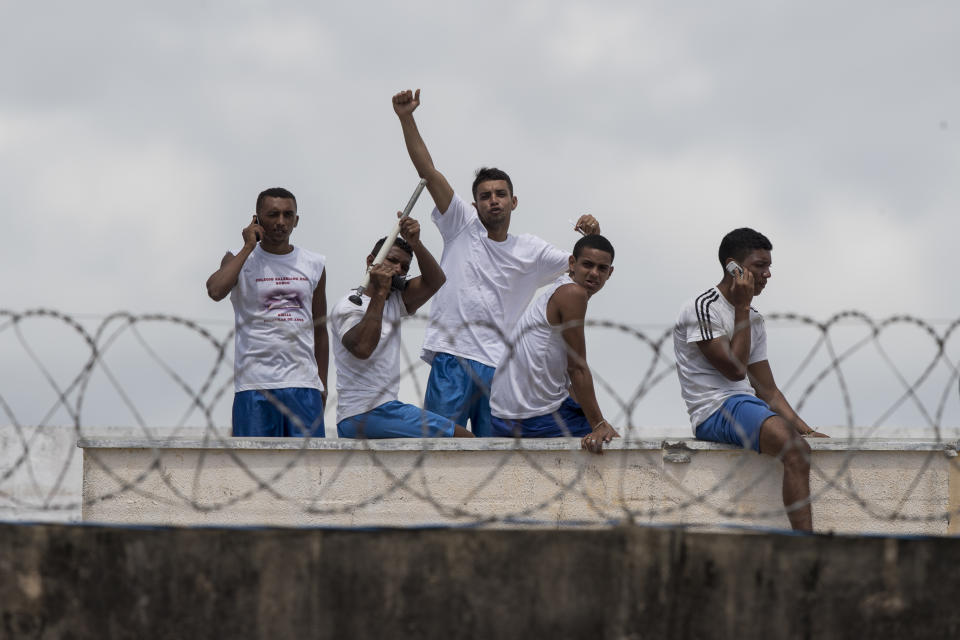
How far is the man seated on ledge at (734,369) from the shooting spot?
6160 mm

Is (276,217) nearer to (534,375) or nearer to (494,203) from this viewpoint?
(494,203)

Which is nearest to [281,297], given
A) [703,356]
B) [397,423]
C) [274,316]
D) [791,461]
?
[274,316]

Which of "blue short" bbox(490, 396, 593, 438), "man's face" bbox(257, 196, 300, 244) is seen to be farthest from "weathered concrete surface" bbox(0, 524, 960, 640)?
"man's face" bbox(257, 196, 300, 244)

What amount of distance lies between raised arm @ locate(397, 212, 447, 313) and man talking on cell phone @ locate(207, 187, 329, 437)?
55 centimetres

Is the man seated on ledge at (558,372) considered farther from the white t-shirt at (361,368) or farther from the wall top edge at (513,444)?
the white t-shirt at (361,368)

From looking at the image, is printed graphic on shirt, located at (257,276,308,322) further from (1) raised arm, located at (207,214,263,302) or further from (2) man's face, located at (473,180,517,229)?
(2) man's face, located at (473,180,517,229)

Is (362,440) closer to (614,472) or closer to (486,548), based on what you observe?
(614,472)

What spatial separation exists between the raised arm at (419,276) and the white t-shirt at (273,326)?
60 cm

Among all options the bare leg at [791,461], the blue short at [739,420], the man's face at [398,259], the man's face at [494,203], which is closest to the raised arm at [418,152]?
the man's face at [494,203]

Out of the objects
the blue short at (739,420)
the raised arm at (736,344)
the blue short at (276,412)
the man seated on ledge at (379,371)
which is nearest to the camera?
the raised arm at (736,344)

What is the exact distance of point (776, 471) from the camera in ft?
21.6

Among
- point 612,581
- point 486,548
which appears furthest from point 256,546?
point 612,581

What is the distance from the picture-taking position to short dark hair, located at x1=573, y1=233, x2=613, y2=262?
6.54m

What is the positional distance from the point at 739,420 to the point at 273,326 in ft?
8.86
